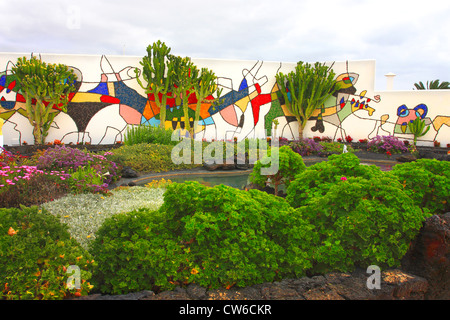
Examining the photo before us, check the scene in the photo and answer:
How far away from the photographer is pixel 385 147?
40.8ft

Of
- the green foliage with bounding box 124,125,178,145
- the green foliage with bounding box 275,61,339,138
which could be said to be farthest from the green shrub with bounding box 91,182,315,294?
the green foliage with bounding box 275,61,339,138

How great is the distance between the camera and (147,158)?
351 inches

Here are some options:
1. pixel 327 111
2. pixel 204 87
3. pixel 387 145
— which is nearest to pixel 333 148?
pixel 387 145

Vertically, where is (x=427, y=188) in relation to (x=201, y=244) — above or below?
above

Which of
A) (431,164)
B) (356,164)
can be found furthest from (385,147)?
(356,164)

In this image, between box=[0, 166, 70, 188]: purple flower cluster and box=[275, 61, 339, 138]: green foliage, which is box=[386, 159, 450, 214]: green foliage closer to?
box=[0, 166, 70, 188]: purple flower cluster

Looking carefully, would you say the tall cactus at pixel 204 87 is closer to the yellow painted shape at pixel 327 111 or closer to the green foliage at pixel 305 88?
the green foliage at pixel 305 88

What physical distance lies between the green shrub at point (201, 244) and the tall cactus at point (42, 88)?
10146 mm

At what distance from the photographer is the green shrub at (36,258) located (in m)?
2.05

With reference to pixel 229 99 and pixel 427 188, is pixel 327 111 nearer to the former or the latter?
pixel 229 99

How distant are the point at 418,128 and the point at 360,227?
12492 mm

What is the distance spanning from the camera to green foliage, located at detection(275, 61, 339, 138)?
13.3m

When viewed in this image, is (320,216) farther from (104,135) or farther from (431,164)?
(104,135)

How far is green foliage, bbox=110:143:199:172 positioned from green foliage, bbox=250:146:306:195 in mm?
4155
